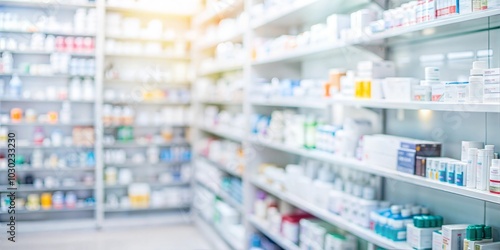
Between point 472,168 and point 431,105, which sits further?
point 431,105

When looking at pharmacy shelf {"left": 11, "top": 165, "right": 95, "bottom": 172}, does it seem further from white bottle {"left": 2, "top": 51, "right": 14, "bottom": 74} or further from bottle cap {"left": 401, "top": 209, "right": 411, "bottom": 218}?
bottle cap {"left": 401, "top": 209, "right": 411, "bottom": 218}

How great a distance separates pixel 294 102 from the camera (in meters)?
3.96

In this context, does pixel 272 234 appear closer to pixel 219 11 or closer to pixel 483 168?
pixel 483 168

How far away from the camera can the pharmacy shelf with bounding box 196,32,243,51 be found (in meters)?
5.36

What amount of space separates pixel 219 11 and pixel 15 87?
2613 mm

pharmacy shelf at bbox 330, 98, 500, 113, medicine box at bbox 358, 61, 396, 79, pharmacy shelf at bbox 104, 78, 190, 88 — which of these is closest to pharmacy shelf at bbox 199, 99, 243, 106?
pharmacy shelf at bbox 104, 78, 190, 88

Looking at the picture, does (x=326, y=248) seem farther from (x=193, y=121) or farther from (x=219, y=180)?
(x=193, y=121)

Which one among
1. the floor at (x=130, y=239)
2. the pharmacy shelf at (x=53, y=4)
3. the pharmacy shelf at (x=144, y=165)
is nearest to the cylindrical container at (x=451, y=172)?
the floor at (x=130, y=239)

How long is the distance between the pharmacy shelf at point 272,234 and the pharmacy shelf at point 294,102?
3.70 ft

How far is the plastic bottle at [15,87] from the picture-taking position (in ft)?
19.2

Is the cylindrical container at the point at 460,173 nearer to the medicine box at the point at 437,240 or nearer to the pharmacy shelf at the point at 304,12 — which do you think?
the medicine box at the point at 437,240

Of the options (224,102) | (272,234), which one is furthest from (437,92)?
(224,102)

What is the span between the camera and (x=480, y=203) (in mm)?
2658

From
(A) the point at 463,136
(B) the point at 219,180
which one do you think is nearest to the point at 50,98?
(B) the point at 219,180
